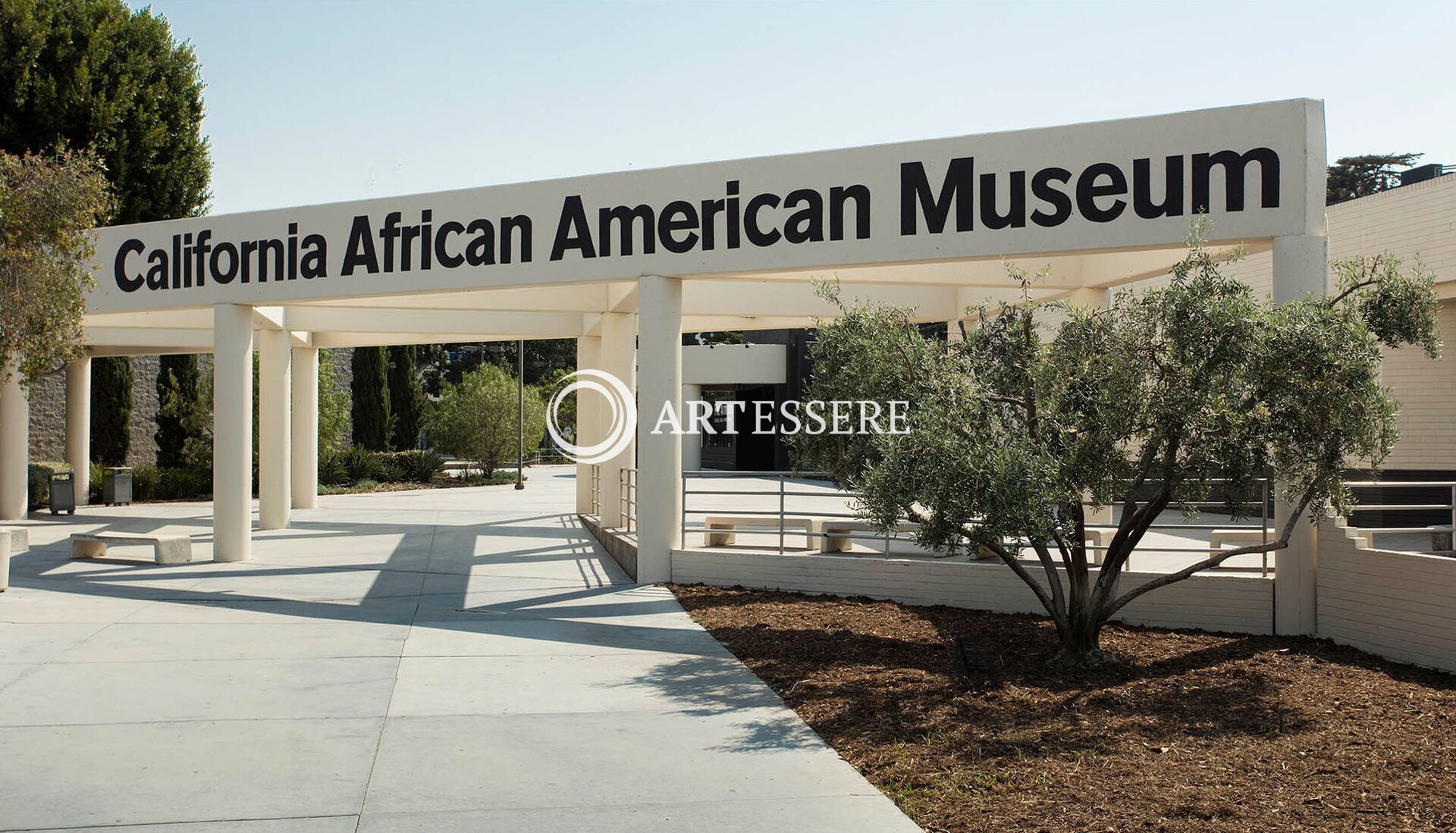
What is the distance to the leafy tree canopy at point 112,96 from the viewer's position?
27.3 metres

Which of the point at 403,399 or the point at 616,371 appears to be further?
the point at 403,399

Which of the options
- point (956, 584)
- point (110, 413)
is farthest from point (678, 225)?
point (110, 413)

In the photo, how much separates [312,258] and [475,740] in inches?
367

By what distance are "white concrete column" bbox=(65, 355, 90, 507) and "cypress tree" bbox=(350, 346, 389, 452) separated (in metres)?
13.7

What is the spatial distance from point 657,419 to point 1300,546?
255 inches

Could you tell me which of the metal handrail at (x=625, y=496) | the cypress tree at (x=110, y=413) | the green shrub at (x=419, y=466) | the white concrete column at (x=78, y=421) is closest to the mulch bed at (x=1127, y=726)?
the metal handrail at (x=625, y=496)

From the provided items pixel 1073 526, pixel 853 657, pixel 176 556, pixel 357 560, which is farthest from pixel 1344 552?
pixel 176 556

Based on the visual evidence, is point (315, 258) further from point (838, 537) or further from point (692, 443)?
point (692, 443)

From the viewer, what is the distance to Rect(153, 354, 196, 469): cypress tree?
28938 millimetres

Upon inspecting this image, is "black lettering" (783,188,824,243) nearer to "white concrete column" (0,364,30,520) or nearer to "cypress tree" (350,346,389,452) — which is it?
"white concrete column" (0,364,30,520)

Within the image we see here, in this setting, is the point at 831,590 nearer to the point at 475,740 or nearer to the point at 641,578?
the point at 641,578

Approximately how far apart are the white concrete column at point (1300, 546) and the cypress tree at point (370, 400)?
105 ft

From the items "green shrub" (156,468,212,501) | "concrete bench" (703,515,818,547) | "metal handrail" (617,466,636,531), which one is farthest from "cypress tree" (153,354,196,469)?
"concrete bench" (703,515,818,547)

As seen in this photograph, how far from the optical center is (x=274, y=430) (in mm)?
17891
